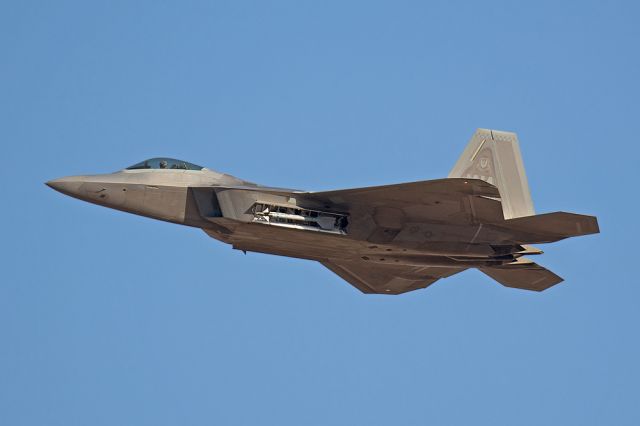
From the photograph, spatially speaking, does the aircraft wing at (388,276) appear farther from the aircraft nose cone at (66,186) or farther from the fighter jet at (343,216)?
the aircraft nose cone at (66,186)

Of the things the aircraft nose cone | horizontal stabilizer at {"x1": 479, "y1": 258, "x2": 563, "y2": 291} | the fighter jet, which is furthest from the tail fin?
the aircraft nose cone

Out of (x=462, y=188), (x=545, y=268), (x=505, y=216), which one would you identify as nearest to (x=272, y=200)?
(x=462, y=188)

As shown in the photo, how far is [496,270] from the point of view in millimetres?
31109

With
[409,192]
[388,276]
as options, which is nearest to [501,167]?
[409,192]

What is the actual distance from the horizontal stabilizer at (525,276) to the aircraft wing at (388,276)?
1188 millimetres

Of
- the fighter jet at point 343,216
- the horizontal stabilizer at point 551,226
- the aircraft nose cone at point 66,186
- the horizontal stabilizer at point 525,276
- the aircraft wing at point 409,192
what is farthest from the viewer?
the horizontal stabilizer at point 525,276

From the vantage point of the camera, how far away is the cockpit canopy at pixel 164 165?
27.5 metres

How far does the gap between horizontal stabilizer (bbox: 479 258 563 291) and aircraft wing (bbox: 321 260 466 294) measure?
119 centimetres

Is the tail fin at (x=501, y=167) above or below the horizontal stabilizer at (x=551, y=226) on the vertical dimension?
above

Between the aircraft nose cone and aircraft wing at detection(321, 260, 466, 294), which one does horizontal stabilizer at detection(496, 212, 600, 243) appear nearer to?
aircraft wing at detection(321, 260, 466, 294)

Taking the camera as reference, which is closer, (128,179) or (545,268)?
(128,179)

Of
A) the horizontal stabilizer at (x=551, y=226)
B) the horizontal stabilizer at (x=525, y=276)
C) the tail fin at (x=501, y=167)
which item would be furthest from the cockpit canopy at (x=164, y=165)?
the horizontal stabilizer at (x=525, y=276)

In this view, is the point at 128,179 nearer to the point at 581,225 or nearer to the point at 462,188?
the point at 462,188

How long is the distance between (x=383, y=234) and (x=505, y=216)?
390 centimetres
